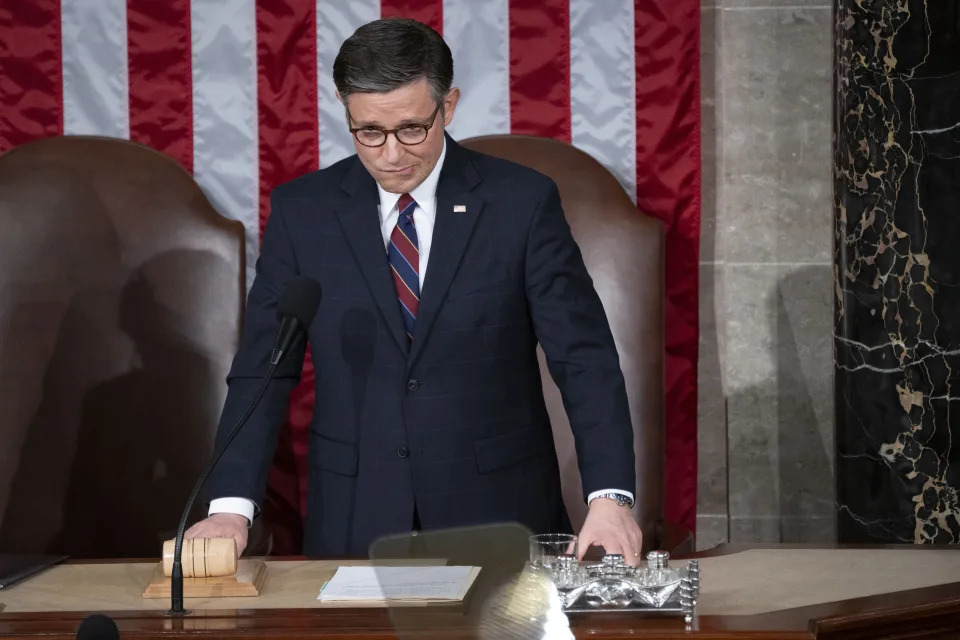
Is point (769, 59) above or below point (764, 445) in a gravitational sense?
above

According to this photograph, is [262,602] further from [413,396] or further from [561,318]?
[561,318]

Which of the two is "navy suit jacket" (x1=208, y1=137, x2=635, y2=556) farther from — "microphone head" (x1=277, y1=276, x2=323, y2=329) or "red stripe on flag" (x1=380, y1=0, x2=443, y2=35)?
"red stripe on flag" (x1=380, y1=0, x2=443, y2=35)

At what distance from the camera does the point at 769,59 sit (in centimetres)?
344

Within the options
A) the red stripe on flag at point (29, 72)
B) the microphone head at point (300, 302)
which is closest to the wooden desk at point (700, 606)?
the microphone head at point (300, 302)

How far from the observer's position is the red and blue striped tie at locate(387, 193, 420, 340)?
226cm

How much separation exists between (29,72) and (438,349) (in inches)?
72.0

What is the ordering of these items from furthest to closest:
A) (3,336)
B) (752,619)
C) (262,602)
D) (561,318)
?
1. (3,336)
2. (561,318)
3. (262,602)
4. (752,619)

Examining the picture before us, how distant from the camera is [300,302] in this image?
178 centimetres

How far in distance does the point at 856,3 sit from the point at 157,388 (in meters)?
2.08

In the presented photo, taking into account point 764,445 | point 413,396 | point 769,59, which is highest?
point 769,59

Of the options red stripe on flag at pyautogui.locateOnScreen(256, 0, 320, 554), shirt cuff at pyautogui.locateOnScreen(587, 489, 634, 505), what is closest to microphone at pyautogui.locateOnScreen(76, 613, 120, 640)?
shirt cuff at pyautogui.locateOnScreen(587, 489, 634, 505)

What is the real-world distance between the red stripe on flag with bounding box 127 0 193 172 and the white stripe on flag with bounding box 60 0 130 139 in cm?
3

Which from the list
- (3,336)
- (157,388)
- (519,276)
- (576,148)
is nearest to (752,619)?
(519,276)

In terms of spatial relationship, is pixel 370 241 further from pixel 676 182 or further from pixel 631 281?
pixel 676 182
